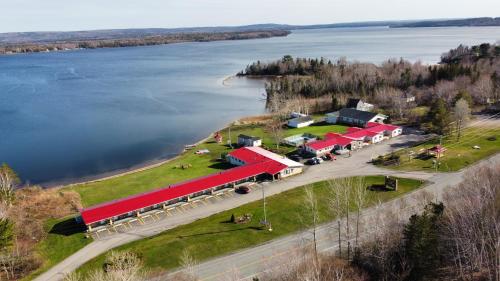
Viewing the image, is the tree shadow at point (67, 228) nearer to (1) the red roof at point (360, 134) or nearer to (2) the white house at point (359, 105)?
(1) the red roof at point (360, 134)

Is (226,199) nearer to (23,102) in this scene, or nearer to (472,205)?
(472,205)

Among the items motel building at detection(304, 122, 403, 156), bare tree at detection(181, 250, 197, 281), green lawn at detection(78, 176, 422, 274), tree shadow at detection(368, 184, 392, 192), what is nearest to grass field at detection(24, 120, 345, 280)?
green lawn at detection(78, 176, 422, 274)

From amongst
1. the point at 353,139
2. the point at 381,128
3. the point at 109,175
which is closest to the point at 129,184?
the point at 109,175

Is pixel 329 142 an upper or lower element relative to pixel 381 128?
lower

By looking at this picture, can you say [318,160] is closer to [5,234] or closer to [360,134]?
[360,134]

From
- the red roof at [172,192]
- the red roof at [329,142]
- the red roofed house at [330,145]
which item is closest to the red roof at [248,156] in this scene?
the red roof at [172,192]

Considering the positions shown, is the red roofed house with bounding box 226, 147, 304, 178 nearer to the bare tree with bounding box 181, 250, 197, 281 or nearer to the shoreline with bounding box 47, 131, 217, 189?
the shoreline with bounding box 47, 131, 217, 189
